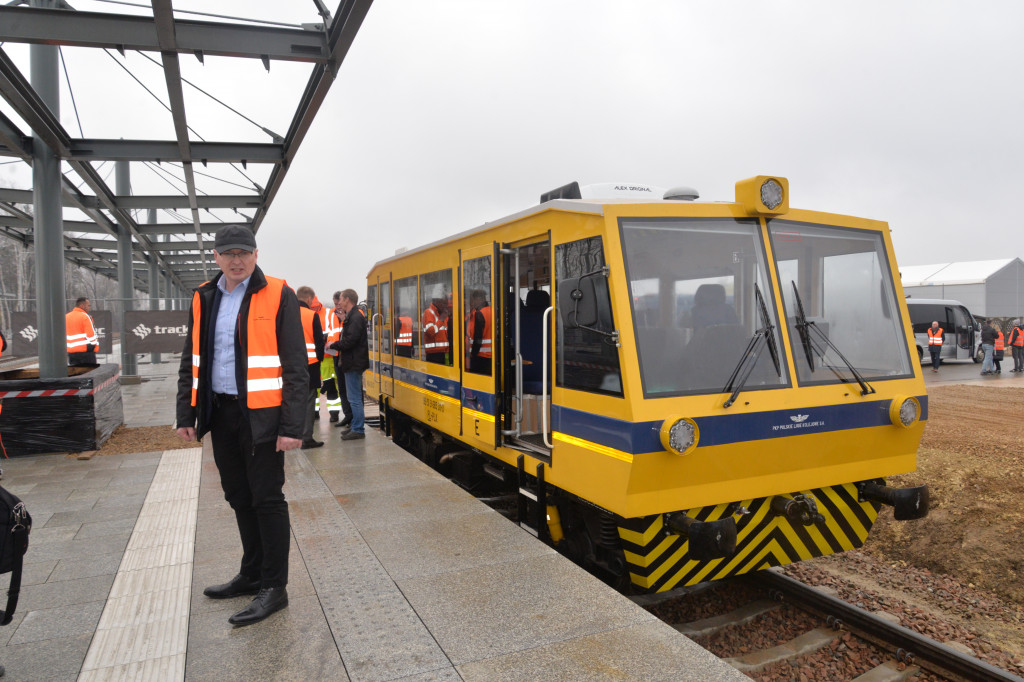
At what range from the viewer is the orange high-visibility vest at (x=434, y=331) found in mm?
6868

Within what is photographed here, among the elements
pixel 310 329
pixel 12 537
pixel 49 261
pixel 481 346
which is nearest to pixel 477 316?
pixel 481 346

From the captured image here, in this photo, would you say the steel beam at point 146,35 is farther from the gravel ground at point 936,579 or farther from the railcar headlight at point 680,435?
the gravel ground at point 936,579

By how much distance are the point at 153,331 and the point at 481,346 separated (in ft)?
42.3

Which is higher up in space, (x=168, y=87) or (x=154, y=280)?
(x=168, y=87)

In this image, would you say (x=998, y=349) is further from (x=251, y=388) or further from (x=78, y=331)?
(x=78, y=331)

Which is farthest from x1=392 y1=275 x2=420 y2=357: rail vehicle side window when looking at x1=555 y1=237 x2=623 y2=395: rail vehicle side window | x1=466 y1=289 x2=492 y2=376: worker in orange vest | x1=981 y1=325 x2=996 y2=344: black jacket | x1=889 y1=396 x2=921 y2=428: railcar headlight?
x1=981 y1=325 x2=996 y2=344: black jacket

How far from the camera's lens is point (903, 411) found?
4.59 meters

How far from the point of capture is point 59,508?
5.77 m

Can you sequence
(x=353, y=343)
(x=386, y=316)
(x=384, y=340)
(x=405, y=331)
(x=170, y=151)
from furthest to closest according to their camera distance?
(x=384, y=340) < (x=386, y=316) < (x=170, y=151) < (x=405, y=331) < (x=353, y=343)

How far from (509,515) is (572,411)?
2.79m

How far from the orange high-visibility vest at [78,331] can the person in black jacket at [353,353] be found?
6.73 metres

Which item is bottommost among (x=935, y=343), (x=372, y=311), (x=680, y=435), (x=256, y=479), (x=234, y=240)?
(x=935, y=343)

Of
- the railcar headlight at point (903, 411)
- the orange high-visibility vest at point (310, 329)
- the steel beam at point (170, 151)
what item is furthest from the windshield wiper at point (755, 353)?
the steel beam at point (170, 151)

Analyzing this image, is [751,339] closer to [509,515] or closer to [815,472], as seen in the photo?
[815,472]
